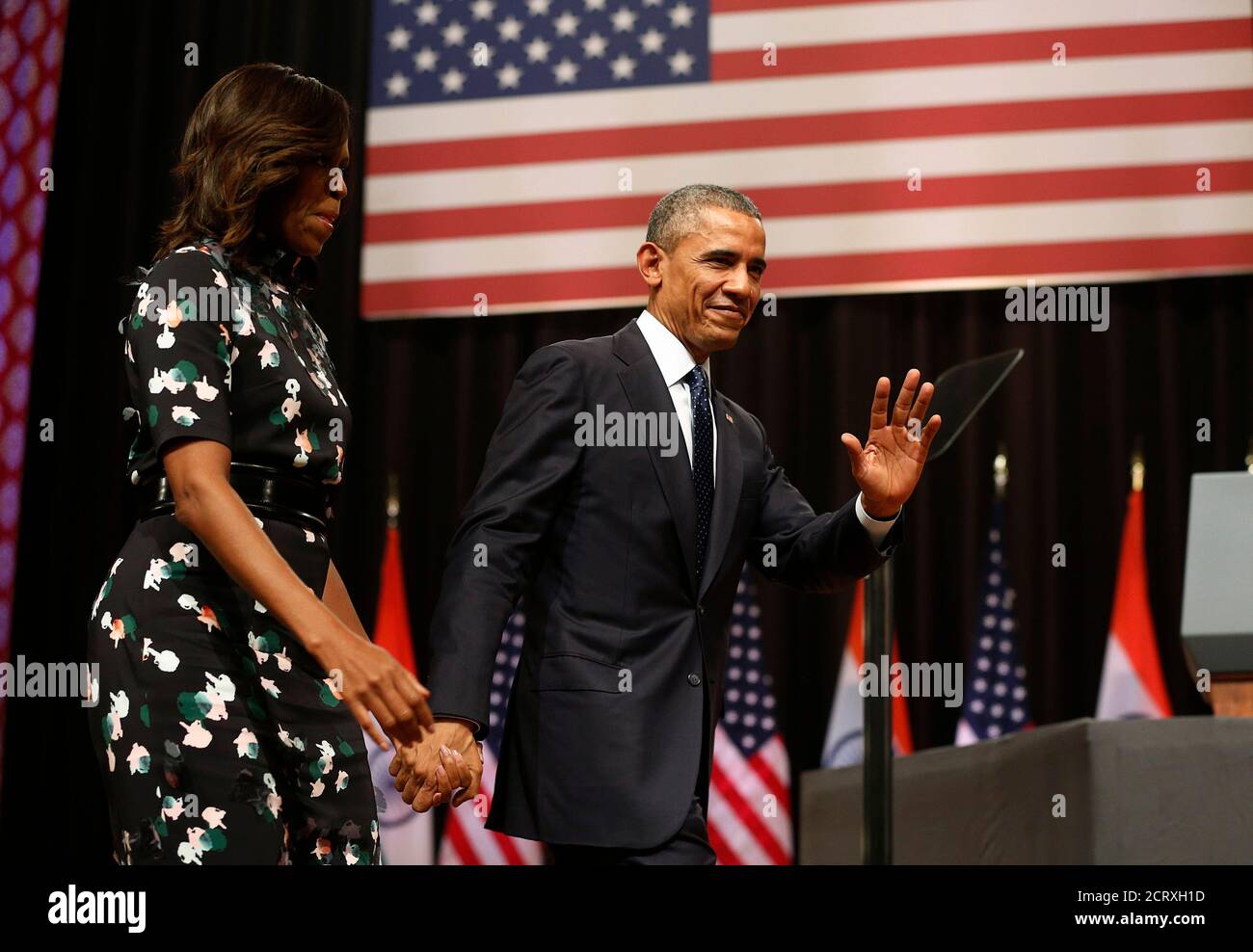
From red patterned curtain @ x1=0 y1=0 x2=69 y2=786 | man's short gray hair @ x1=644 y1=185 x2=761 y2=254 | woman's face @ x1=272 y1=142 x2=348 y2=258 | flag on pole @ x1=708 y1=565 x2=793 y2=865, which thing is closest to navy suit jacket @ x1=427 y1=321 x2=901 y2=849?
man's short gray hair @ x1=644 y1=185 x2=761 y2=254

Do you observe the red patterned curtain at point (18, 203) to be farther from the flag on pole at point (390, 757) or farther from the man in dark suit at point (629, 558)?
the man in dark suit at point (629, 558)

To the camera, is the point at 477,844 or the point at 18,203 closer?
the point at 477,844

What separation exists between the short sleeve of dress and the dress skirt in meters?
0.12

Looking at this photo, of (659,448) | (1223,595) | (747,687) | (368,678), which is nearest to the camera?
(368,678)

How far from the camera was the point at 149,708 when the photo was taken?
4.84ft

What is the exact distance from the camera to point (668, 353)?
2102mm

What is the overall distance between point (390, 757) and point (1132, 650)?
248 cm

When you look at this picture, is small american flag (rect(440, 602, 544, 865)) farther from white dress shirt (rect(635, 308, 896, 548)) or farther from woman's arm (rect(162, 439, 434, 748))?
woman's arm (rect(162, 439, 434, 748))

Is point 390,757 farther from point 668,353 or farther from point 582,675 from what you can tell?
point 582,675

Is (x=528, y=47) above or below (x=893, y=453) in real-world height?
above

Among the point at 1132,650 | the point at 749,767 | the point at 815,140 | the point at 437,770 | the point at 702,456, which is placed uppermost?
the point at 815,140

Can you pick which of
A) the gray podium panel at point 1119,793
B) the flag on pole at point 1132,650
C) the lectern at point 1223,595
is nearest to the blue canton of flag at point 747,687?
the flag on pole at point 1132,650

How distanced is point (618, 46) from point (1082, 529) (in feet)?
7.72

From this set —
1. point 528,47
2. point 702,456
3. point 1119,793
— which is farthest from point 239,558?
point 528,47
